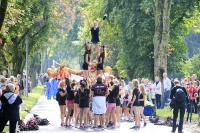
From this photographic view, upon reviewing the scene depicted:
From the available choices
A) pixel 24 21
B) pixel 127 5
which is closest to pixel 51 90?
pixel 127 5

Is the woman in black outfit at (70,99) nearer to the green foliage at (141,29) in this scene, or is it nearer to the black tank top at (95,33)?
the black tank top at (95,33)

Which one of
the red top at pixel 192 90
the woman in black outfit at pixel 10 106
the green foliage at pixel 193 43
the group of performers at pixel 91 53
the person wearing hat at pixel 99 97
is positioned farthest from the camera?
the green foliage at pixel 193 43

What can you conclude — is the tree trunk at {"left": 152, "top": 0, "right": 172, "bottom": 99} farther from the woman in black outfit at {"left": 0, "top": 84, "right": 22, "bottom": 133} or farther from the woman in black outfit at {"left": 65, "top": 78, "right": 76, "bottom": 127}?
the woman in black outfit at {"left": 0, "top": 84, "right": 22, "bottom": 133}

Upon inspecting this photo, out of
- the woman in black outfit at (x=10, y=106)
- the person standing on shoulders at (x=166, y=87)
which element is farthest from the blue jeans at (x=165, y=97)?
the woman in black outfit at (x=10, y=106)

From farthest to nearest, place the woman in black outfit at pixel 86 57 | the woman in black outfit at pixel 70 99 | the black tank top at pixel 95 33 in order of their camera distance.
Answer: the black tank top at pixel 95 33
the woman in black outfit at pixel 86 57
the woman in black outfit at pixel 70 99

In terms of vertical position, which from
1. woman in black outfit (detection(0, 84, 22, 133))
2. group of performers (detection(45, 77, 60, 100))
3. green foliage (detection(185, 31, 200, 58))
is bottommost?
woman in black outfit (detection(0, 84, 22, 133))

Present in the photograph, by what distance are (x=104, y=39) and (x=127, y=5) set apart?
16.7 metres

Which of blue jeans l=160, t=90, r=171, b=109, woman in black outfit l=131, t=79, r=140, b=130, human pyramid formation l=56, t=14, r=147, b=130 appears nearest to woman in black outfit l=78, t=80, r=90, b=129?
human pyramid formation l=56, t=14, r=147, b=130

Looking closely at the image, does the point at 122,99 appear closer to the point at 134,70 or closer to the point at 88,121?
the point at 88,121

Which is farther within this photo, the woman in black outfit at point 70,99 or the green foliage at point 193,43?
the green foliage at point 193,43

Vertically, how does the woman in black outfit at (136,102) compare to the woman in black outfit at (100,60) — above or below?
below

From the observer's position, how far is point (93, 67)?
28516mm

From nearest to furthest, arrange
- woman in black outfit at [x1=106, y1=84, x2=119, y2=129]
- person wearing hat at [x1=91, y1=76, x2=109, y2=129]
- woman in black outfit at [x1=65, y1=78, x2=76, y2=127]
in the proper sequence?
person wearing hat at [x1=91, y1=76, x2=109, y2=129] < woman in black outfit at [x1=106, y1=84, x2=119, y2=129] < woman in black outfit at [x1=65, y1=78, x2=76, y2=127]

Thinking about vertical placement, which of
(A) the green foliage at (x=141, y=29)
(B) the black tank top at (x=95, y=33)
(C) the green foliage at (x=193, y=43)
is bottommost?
(B) the black tank top at (x=95, y=33)
